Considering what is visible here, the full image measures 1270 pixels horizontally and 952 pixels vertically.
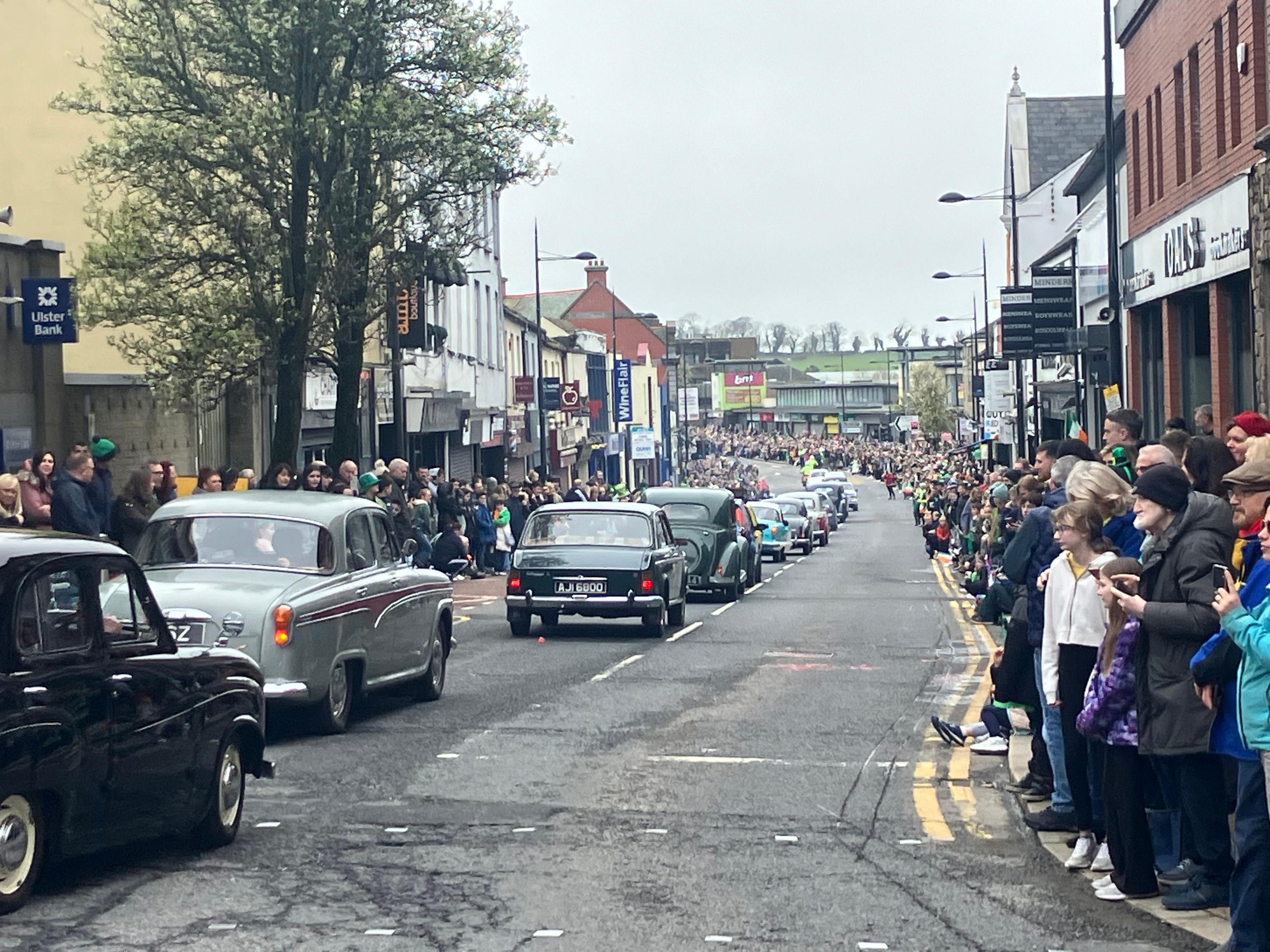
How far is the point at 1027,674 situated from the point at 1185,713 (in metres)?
2.63

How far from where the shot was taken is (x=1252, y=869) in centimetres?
636

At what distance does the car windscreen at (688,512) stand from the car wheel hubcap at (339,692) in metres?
16.1

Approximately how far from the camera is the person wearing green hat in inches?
656

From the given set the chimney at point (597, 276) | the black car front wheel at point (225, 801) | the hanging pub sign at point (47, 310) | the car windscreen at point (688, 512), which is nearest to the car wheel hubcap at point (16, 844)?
the black car front wheel at point (225, 801)

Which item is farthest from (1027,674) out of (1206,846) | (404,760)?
(404,760)

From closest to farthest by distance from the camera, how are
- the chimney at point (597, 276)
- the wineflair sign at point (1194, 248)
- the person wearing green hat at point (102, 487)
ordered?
1. the person wearing green hat at point (102, 487)
2. the wineflair sign at point (1194, 248)
3. the chimney at point (597, 276)

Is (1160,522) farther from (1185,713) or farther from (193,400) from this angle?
(193,400)

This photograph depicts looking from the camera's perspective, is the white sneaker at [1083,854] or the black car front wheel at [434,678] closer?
the white sneaker at [1083,854]

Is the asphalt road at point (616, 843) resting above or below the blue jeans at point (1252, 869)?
below

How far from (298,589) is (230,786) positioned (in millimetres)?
3209

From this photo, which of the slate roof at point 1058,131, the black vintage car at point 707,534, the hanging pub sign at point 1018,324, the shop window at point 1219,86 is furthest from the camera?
the slate roof at point 1058,131

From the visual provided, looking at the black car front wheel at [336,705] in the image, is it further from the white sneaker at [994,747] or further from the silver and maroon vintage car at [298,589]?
the white sneaker at [994,747]

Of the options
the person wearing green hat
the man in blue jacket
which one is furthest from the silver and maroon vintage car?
the man in blue jacket

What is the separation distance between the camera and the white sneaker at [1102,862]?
8.05 m
